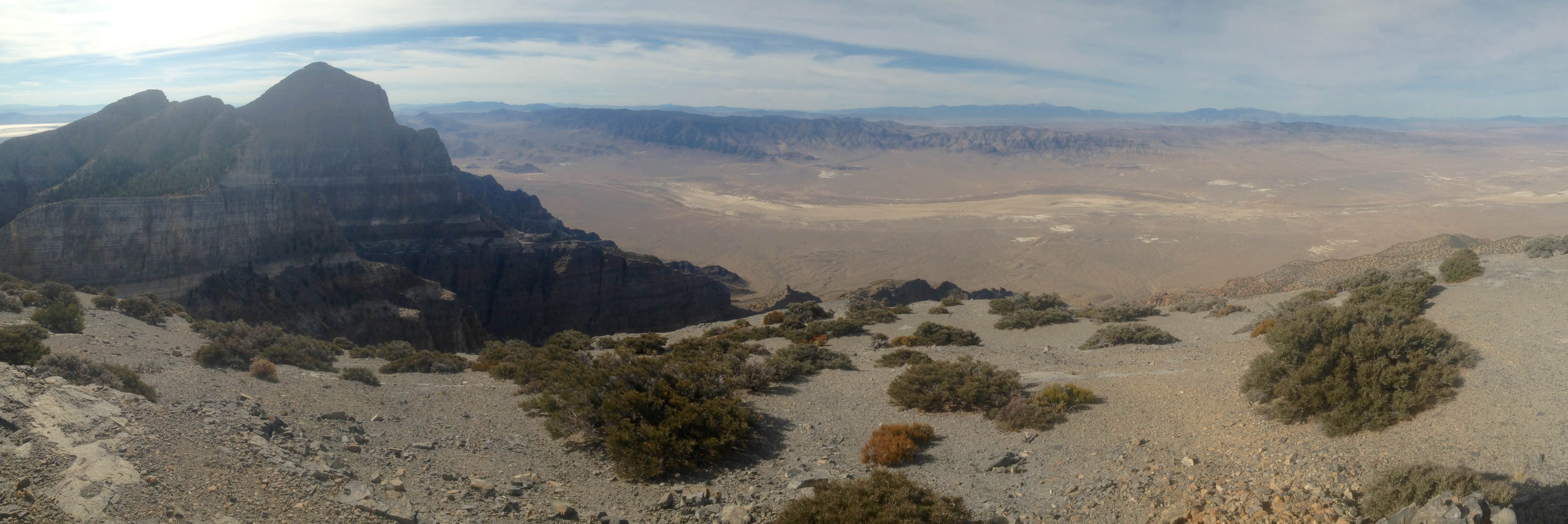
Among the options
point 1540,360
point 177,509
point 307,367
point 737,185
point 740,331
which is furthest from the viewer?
point 737,185

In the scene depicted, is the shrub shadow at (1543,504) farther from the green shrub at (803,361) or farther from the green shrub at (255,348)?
the green shrub at (255,348)

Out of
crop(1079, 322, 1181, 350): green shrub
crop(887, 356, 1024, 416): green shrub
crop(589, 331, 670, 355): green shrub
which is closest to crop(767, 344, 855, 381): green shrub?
crop(887, 356, 1024, 416): green shrub

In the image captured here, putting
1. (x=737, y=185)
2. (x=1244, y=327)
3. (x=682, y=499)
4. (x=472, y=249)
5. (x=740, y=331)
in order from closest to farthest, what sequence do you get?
1. (x=682, y=499)
2. (x=1244, y=327)
3. (x=740, y=331)
4. (x=472, y=249)
5. (x=737, y=185)

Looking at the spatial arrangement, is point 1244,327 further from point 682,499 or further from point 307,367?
point 307,367

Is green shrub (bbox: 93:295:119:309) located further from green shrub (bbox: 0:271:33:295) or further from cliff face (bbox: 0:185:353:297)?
cliff face (bbox: 0:185:353:297)

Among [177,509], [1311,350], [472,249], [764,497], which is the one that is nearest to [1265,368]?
[1311,350]

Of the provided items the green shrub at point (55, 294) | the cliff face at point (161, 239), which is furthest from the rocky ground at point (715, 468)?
the cliff face at point (161, 239)

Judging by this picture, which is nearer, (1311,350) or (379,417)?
(1311,350)

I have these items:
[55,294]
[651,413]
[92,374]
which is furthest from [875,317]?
[55,294]

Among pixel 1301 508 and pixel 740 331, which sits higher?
pixel 1301 508
